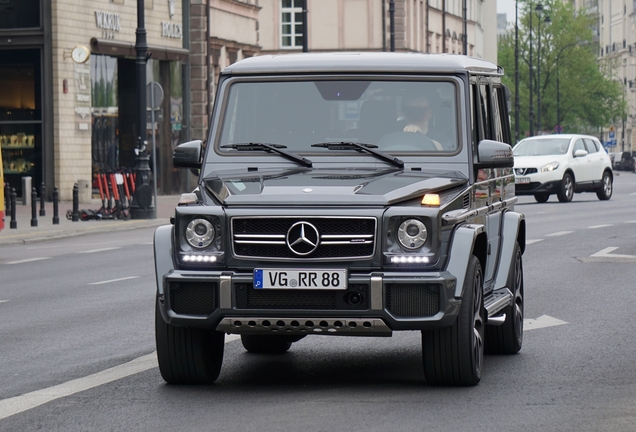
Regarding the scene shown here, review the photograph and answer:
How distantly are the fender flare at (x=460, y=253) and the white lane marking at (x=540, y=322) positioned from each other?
11.5 ft

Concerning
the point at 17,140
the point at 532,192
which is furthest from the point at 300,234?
the point at 17,140

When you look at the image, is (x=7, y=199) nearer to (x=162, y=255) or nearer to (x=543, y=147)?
(x=543, y=147)

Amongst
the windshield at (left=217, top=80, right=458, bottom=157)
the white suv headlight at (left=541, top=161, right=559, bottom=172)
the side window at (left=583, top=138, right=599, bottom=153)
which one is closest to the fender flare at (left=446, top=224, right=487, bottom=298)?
the windshield at (left=217, top=80, right=458, bottom=157)

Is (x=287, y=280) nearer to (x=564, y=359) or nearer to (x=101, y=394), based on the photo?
(x=101, y=394)

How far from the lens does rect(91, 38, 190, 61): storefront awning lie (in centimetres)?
3906

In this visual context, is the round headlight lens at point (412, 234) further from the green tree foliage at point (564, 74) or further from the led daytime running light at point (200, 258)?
the green tree foliage at point (564, 74)

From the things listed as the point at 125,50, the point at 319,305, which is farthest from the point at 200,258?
the point at 125,50

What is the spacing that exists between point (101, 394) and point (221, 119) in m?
1.97

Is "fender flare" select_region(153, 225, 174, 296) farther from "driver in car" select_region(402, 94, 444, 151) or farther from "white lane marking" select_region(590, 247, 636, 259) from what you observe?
"white lane marking" select_region(590, 247, 636, 259)

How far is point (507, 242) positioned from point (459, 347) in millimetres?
1956

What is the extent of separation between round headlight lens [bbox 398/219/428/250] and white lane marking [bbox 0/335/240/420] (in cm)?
205

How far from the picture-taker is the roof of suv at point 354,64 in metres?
9.02

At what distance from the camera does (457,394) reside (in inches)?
312

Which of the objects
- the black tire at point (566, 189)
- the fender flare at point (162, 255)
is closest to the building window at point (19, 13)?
the black tire at point (566, 189)
